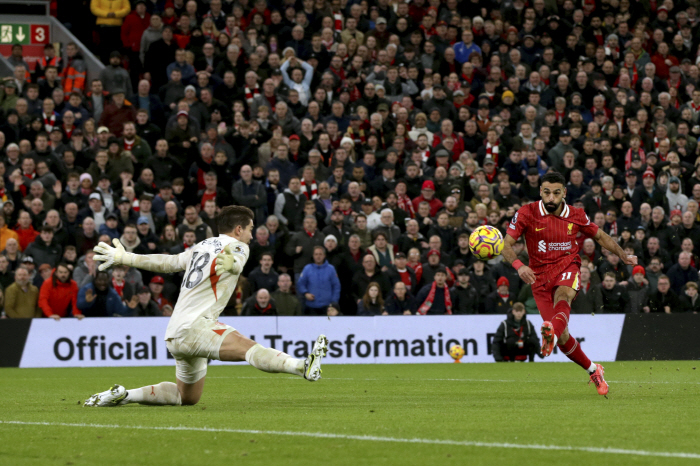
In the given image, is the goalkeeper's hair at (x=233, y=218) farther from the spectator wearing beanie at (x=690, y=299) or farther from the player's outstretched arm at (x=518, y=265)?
the spectator wearing beanie at (x=690, y=299)

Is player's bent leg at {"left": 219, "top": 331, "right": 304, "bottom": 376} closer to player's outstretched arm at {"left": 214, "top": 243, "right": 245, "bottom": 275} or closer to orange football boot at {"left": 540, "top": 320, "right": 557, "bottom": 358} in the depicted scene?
player's outstretched arm at {"left": 214, "top": 243, "right": 245, "bottom": 275}

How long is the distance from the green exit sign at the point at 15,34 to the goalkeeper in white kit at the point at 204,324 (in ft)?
55.5

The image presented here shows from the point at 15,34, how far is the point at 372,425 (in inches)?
777

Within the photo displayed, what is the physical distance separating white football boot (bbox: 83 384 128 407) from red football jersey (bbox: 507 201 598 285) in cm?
461

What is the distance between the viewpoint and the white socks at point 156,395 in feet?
31.0

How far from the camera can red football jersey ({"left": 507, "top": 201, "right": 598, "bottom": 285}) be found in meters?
11.7

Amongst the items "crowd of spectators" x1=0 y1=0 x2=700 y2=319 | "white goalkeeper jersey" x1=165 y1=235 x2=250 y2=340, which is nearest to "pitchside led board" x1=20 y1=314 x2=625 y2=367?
"crowd of spectators" x1=0 y1=0 x2=700 y2=319

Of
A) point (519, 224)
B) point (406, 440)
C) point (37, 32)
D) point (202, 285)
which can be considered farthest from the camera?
point (37, 32)

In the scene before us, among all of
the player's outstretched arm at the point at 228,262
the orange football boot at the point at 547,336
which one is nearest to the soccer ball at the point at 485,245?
the orange football boot at the point at 547,336

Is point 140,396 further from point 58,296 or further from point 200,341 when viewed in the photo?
point 58,296

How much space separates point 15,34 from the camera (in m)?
24.8

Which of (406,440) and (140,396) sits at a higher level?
(406,440)

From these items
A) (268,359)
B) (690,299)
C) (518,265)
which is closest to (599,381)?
(518,265)

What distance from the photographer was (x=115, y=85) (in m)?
22.5
